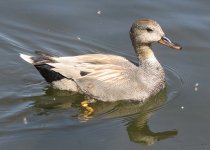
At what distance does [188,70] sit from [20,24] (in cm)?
316

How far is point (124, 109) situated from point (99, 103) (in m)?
0.43

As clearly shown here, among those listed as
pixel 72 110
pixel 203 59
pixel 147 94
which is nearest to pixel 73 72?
pixel 72 110

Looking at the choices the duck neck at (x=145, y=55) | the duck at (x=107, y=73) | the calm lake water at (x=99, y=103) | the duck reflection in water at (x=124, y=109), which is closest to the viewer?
the calm lake water at (x=99, y=103)

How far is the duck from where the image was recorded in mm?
8836

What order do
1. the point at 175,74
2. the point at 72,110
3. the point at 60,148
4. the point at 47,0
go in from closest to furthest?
1. the point at 60,148
2. the point at 72,110
3. the point at 175,74
4. the point at 47,0

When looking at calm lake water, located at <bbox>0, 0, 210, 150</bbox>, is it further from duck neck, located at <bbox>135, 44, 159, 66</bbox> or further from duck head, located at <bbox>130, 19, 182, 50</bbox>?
duck head, located at <bbox>130, 19, 182, 50</bbox>

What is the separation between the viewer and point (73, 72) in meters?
8.87

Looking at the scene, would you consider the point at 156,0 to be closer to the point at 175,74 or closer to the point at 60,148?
the point at 175,74

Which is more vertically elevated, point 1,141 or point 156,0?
point 156,0

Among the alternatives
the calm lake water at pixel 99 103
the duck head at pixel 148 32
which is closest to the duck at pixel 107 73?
the duck head at pixel 148 32

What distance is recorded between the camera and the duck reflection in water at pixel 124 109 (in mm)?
8070

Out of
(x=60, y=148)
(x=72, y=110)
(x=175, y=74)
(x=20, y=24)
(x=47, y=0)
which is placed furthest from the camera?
(x=47, y=0)

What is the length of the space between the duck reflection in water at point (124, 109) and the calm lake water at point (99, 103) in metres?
0.01

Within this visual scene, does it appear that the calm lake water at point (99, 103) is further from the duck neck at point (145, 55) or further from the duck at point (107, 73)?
the duck neck at point (145, 55)
